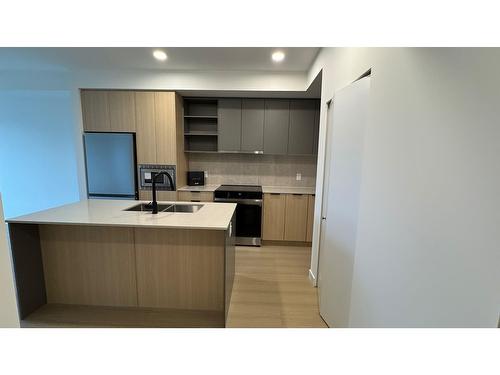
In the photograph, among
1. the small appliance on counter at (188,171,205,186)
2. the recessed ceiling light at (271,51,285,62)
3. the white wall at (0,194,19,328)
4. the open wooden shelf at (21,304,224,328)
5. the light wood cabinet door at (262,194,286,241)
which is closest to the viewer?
the white wall at (0,194,19,328)

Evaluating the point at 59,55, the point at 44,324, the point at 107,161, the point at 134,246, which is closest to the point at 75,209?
the point at 134,246

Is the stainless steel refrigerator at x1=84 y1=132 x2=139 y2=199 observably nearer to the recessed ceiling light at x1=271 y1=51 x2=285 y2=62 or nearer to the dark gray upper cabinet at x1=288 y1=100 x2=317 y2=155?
the recessed ceiling light at x1=271 y1=51 x2=285 y2=62

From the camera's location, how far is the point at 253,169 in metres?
4.03

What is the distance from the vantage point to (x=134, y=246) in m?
2.00

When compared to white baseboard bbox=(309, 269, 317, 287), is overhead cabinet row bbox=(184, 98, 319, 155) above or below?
above

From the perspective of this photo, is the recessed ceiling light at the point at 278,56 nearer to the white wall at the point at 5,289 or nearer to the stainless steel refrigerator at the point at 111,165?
the stainless steel refrigerator at the point at 111,165

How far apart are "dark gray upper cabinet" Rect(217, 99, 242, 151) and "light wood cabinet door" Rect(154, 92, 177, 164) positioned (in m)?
0.73

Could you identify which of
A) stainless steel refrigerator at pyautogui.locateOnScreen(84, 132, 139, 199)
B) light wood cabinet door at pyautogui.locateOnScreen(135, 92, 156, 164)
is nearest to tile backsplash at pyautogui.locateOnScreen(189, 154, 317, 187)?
light wood cabinet door at pyautogui.locateOnScreen(135, 92, 156, 164)

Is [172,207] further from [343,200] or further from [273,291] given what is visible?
[343,200]

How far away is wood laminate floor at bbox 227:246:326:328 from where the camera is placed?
1.97 m

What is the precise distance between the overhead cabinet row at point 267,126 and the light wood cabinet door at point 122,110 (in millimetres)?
805

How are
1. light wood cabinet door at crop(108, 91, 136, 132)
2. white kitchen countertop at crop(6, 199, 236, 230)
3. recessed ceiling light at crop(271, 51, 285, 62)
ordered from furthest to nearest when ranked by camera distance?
light wood cabinet door at crop(108, 91, 136, 132)
recessed ceiling light at crop(271, 51, 285, 62)
white kitchen countertop at crop(6, 199, 236, 230)

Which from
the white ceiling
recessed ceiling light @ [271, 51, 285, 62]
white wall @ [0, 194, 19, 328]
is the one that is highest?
the white ceiling
